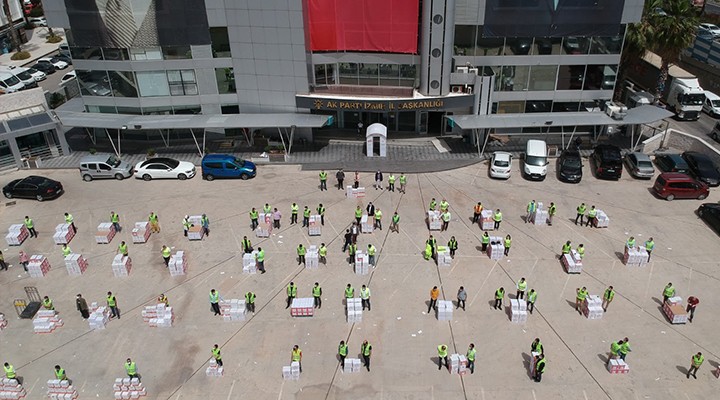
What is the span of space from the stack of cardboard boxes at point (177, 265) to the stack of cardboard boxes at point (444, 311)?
47.3ft

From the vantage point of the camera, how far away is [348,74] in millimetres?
45438

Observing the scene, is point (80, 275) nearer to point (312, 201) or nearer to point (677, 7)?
point (312, 201)

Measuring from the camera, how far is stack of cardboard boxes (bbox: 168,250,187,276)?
101 feet

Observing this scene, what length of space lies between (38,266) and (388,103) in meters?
26.0

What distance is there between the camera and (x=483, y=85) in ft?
141

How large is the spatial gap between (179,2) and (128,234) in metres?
18.0

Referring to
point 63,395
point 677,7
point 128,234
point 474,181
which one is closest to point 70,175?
point 128,234

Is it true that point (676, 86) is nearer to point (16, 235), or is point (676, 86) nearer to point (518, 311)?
point (518, 311)

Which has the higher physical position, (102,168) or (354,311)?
(102,168)

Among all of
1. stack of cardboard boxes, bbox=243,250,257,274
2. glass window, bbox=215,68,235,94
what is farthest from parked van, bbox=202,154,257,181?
stack of cardboard boxes, bbox=243,250,257,274

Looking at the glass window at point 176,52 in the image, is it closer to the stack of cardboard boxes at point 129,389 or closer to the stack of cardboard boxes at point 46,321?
the stack of cardboard boxes at point 46,321

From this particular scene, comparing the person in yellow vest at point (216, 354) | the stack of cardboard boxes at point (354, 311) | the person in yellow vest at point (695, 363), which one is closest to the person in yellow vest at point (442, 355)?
the stack of cardboard boxes at point (354, 311)

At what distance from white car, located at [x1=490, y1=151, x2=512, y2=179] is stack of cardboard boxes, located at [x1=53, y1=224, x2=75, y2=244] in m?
29.0

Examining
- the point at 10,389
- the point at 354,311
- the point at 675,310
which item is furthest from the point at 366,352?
the point at 675,310
